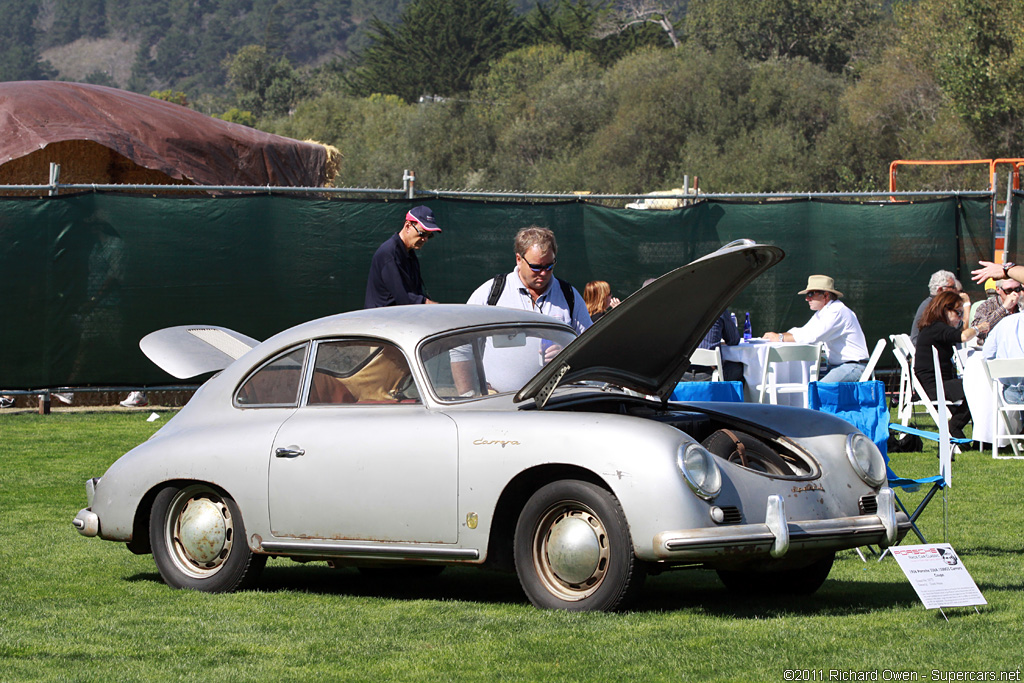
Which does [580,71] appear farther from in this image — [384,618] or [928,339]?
[384,618]

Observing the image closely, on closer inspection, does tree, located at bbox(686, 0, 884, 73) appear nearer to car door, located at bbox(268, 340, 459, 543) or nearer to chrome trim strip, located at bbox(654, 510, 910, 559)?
car door, located at bbox(268, 340, 459, 543)

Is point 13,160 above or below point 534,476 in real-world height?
above

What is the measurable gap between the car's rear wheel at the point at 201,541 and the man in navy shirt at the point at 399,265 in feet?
7.99

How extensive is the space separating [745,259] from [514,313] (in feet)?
4.38

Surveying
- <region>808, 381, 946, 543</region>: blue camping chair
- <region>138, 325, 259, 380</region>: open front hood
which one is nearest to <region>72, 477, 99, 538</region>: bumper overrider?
<region>138, 325, 259, 380</region>: open front hood

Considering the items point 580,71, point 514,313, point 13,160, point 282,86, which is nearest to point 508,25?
point 580,71

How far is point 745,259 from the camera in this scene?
573 cm

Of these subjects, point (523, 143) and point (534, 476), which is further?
point (523, 143)

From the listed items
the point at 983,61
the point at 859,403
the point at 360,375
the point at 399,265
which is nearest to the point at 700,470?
the point at 360,375

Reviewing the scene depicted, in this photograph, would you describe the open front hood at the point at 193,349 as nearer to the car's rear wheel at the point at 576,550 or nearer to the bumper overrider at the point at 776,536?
the car's rear wheel at the point at 576,550

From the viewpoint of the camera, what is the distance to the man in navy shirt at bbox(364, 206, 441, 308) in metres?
8.70

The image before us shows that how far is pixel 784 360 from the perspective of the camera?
12.2m

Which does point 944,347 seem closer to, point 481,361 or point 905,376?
point 905,376

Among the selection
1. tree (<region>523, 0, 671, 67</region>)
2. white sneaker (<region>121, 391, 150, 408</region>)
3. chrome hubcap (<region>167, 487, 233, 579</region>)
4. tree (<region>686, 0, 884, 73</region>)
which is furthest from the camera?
tree (<region>523, 0, 671, 67</region>)
